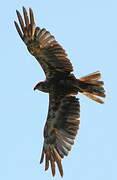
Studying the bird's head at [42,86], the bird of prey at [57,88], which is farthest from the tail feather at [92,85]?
the bird's head at [42,86]

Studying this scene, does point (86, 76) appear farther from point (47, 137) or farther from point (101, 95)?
point (47, 137)

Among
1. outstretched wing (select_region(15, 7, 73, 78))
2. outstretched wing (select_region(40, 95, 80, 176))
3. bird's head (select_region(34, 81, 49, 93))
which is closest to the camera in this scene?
outstretched wing (select_region(15, 7, 73, 78))

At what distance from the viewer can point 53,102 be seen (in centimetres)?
1888

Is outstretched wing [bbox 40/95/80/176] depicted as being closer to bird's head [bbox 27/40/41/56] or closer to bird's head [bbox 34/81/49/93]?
bird's head [bbox 34/81/49/93]

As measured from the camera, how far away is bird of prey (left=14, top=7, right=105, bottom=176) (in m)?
17.7

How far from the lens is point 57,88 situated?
18391mm

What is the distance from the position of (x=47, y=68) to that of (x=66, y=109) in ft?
3.79

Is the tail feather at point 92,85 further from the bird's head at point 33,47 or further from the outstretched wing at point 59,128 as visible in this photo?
the bird's head at point 33,47

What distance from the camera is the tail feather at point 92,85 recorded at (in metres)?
18.0

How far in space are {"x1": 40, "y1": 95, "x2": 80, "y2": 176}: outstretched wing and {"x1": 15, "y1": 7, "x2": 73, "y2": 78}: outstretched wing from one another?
2.56 feet

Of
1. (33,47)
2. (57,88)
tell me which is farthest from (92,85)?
(33,47)

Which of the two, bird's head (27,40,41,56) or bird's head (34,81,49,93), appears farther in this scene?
bird's head (34,81,49,93)

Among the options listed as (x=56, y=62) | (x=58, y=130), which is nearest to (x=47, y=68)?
(x=56, y=62)

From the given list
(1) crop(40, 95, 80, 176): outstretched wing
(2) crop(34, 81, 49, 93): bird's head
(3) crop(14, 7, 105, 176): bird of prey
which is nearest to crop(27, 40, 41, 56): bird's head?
(3) crop(14, 7, 105, 176): bird of prey
